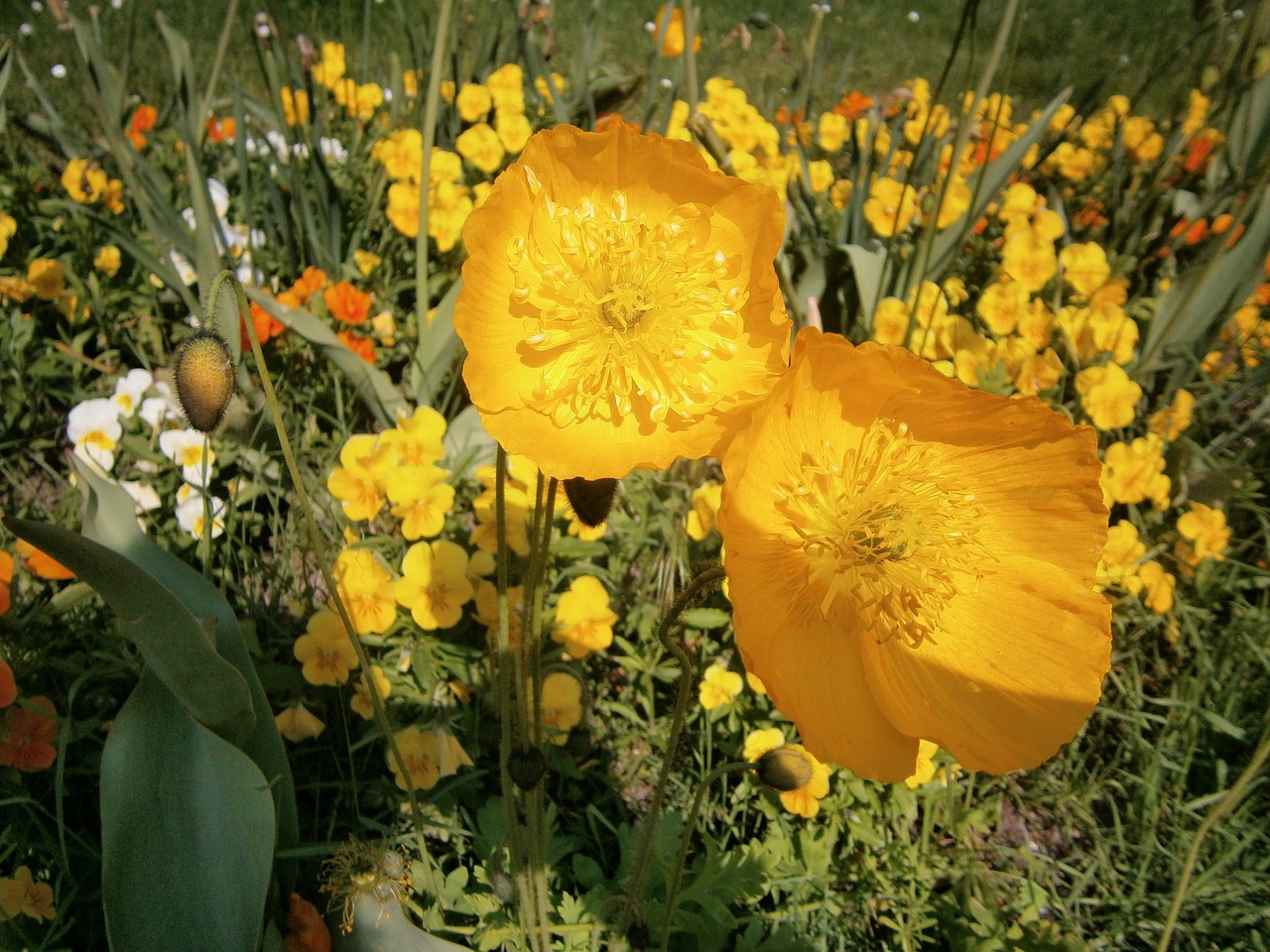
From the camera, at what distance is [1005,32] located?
5.40ft

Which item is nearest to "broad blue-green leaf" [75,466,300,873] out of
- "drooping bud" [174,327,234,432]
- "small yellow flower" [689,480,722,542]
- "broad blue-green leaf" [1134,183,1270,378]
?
"drooping bud" [174,327,234,432]

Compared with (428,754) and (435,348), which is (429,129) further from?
(428,754)

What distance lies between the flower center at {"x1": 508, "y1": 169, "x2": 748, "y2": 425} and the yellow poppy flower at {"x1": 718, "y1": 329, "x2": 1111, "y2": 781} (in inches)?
7.2

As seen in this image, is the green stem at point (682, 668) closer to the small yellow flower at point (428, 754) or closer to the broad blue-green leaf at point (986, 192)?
the small yellow flower at point (428, 754)

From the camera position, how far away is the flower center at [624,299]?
3.67 feet

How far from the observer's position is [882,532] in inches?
42.3

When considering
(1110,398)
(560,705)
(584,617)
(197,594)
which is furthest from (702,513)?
(1110,398)

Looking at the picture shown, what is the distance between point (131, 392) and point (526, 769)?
175cm

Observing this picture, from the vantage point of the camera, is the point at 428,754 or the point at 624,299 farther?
the point at 428,754

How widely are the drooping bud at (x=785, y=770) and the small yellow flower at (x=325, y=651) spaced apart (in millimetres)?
845

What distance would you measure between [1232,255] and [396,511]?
7.61 ft

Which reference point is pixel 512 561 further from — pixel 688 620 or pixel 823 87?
pixel 823 87

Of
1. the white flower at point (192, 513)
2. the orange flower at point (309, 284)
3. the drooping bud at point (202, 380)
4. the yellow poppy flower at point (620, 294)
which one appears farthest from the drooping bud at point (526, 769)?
the orange flower at point (309, 284)

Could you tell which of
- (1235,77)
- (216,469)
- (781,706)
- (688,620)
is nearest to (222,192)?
(216,469)
